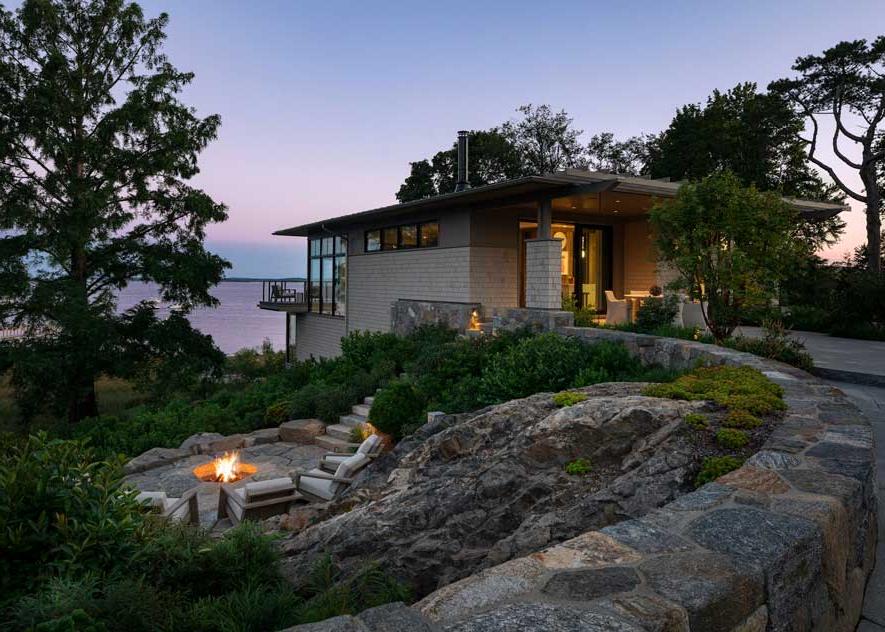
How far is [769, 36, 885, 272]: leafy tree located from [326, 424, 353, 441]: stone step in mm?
19899

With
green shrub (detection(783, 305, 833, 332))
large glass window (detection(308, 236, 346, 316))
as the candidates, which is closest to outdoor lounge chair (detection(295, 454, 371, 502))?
Answer: large glass window (detection(308, 236, 346, 316))

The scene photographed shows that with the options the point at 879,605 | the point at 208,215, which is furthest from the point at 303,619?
the point at 208,215

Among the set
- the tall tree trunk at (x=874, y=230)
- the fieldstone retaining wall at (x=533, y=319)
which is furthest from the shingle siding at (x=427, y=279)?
the tall tree trunk at (x=874, y=230)

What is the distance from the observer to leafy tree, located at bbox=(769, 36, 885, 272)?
2047 cm

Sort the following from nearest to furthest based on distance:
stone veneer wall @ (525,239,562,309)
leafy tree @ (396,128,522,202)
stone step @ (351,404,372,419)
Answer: stone step @ (351,404,372,419) → stone veneer wall @ (525,239,562,309) → leafy tree @ (396,128,522,202)

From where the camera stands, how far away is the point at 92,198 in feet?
45.6

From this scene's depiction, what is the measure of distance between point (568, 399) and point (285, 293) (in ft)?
61.2

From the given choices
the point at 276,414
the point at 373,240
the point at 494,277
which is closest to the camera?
the point at 276,414

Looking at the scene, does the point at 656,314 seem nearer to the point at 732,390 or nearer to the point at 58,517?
the point at 732,390

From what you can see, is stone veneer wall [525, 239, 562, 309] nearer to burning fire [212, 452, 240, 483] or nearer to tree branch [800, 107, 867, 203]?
burning fire [212, 452, 240, 483]

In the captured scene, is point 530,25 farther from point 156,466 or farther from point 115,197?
Result: point 156,466

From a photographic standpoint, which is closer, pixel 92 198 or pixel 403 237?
pixel 92 198

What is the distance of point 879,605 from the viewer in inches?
105

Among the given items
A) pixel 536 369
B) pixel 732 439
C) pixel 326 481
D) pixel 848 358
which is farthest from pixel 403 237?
pixel 732 439
